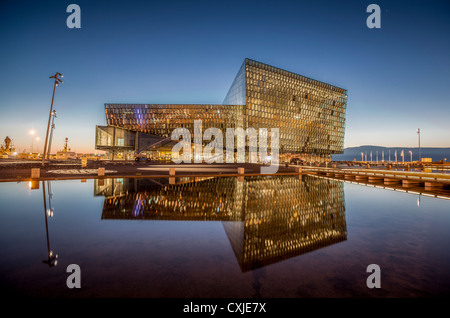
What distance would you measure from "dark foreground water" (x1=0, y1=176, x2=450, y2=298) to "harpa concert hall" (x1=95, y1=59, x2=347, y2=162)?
64494 mm

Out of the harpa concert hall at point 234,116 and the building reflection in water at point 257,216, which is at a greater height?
the harpa concert hall at point 234,116

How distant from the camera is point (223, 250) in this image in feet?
17.4

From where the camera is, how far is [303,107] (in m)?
85.9

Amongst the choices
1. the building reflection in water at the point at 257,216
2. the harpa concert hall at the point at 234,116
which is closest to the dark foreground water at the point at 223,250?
the building reflection in water at the point at 257,216

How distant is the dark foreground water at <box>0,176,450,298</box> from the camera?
3.70m

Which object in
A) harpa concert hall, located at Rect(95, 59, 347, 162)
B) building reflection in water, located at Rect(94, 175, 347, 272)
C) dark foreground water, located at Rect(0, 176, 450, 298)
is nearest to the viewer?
dark foreground water, located at Rect(0, 176, 450, 298)

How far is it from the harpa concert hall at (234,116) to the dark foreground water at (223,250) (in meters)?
64.5

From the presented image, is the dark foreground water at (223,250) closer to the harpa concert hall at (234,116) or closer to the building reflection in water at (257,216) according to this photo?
the building reflection in water at (257,216)

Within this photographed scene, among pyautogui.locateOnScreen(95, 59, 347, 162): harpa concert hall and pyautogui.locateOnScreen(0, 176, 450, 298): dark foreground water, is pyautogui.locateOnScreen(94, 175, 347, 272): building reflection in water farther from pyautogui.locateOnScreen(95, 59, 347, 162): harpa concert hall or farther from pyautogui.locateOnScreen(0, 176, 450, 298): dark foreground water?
pyautogui.locateOnScreen(95, 59, 347, 162): harpa concert hall

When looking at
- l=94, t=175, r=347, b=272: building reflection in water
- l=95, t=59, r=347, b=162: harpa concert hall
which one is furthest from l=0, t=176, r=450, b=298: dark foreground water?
l=95, t=59, r=347, b=162: harpa concert hall

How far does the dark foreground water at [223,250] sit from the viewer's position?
3.70 meters

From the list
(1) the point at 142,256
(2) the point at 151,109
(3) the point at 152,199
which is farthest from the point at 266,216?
(2) the point at 151,109
